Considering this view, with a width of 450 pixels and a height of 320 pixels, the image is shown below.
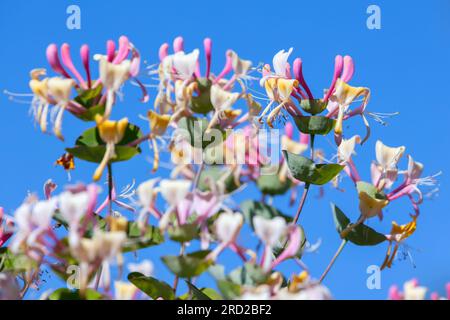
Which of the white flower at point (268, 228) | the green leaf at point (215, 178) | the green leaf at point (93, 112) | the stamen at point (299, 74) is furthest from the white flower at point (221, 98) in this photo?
the stamen at point (299, 74)

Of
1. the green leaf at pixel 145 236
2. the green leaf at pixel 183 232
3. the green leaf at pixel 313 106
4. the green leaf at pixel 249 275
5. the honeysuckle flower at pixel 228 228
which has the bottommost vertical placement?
the green leaf at pixel 249 275

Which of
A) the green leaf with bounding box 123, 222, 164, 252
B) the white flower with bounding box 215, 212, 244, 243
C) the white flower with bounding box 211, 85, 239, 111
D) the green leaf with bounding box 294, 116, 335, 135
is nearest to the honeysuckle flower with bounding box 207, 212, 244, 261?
the white flower with bounding box 215, 212, 244, 243

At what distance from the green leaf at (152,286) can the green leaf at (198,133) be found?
1.33 ft

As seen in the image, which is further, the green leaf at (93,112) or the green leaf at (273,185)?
the green leaf at (93,112)

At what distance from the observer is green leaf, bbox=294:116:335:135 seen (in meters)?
2.81

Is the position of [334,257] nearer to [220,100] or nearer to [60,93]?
[220,100]

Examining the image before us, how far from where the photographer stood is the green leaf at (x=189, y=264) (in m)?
1.97

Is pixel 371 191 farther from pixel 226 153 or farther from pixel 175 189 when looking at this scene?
pixel 175 189

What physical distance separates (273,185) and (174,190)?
25 cm

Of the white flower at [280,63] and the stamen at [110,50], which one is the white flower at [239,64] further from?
the white flower at [280,63]

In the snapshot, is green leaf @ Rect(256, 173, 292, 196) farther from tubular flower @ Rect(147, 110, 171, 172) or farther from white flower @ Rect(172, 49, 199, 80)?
white flower @ Rect(172, 49, 199, 80)

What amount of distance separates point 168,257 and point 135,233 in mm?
191

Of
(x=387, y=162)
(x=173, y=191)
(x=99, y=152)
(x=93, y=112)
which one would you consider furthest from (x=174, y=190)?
(x=387, y=162)

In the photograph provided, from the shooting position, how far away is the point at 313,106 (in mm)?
2898
